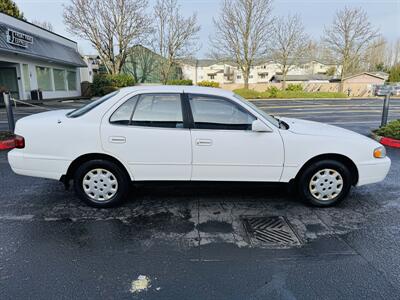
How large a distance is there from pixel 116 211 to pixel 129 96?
1571 mm

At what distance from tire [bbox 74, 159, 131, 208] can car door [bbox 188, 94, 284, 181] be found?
3.32 feet

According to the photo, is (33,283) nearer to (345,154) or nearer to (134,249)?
(134,249)

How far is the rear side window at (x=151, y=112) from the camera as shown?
141 inches

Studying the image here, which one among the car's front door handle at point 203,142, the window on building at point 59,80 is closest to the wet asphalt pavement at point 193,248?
the car's front door handle at point 203,142

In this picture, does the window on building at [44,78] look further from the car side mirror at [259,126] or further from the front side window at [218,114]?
the car side mirror at [259,126]

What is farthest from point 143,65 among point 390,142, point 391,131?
point 390,142

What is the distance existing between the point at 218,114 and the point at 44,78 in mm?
22409

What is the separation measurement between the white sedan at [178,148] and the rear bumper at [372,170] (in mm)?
14

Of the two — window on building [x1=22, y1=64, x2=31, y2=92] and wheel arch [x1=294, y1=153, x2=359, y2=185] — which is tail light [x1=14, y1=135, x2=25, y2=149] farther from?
window on building [x1=22, y1=64, x2=31, y2=92]

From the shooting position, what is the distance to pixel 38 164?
11.9ft

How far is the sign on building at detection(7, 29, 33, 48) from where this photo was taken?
1610cm

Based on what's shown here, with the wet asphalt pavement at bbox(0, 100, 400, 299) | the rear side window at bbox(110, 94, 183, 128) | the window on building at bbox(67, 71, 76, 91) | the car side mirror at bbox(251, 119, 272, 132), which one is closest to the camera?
the wet asphalt pavement at bbox(0, 100, 400, 299)

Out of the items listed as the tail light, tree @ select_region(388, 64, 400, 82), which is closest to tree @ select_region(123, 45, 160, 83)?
the tail light

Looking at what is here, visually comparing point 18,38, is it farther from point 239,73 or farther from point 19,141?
point 239,73
